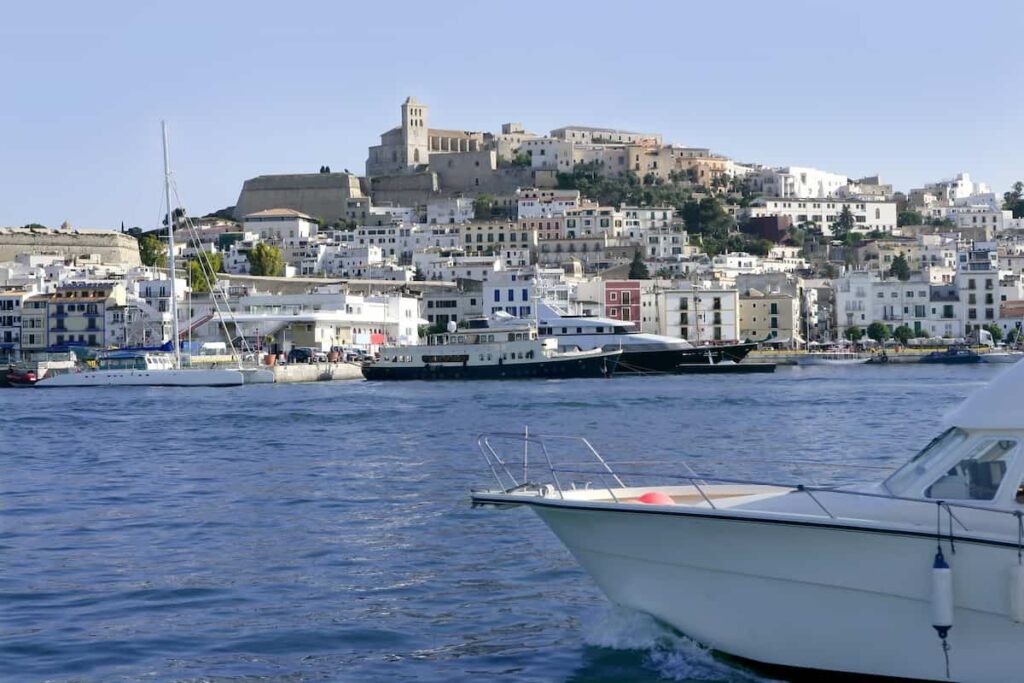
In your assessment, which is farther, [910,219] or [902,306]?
[910,219]

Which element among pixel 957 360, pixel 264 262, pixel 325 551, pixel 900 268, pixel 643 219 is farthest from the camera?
pixel 643 219

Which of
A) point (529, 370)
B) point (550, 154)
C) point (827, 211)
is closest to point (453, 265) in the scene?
point (529, 370)

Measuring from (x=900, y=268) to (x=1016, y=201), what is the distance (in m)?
57.4

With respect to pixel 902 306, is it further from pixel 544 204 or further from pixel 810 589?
pixel 810 589

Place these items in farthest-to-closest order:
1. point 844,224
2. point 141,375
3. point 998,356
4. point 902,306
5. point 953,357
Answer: point 844,224, point 902,306, point 998,356, point 953,357, point 141,375

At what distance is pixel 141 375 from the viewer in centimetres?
5947

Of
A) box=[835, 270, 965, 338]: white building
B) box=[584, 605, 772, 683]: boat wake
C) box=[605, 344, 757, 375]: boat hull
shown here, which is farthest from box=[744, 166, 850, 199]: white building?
box=[584, 605, 772, 683]: boat wake

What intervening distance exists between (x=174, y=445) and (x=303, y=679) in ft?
64.1

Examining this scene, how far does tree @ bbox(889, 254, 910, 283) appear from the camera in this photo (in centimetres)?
10644

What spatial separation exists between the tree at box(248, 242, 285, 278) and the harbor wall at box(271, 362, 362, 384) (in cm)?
3821

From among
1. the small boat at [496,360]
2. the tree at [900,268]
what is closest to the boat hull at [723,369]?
the small boat at [496,360]

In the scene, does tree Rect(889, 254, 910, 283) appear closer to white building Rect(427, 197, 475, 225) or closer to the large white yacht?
the large white yacht

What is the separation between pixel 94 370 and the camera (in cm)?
6234

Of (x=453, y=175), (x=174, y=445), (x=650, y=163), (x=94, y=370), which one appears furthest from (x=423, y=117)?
(x=174, y=445)
